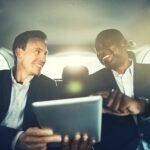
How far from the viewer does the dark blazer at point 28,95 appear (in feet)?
6.75

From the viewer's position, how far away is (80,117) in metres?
1.75

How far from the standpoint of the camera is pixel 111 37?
2.30 meters

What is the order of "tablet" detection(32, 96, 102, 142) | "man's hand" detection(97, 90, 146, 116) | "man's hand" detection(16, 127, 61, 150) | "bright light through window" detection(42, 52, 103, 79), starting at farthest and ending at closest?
1. "bright light through window" detection(42, 52, 103, 79)
2. "man's hand" detection(97, 90, 146, 116)
3. "man's hand" detection(16, 127, 61, 150)
4. "tablet" detection(32, 96, 102, 142)

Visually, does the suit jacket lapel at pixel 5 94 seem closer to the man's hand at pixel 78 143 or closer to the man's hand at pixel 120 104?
the man's hand at pixel 78 143

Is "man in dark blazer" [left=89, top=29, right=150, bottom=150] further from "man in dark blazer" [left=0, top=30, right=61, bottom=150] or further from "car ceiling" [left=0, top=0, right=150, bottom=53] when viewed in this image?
"man in dark blazer" [left=0, top=30, right=61, bottom=150]

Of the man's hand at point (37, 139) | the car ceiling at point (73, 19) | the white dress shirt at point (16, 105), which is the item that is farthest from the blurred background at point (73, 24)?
the man's hand at point (37, 139)

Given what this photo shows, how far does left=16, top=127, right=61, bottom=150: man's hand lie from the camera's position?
1.82 m

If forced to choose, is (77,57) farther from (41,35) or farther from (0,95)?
(0,95)

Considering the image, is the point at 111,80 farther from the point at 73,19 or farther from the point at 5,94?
the point at 5,94

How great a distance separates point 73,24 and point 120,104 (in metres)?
0.62

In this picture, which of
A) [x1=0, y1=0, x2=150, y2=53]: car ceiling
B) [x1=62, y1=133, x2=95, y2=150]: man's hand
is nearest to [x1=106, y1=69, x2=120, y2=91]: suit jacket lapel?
[x1=0, y1=0, x2=150, y2=53]: car ceiling

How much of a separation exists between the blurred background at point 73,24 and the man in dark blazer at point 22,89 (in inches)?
1.8

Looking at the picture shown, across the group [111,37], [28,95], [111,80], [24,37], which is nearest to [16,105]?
[28,95]

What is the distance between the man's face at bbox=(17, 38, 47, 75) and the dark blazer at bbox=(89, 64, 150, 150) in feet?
1.10
